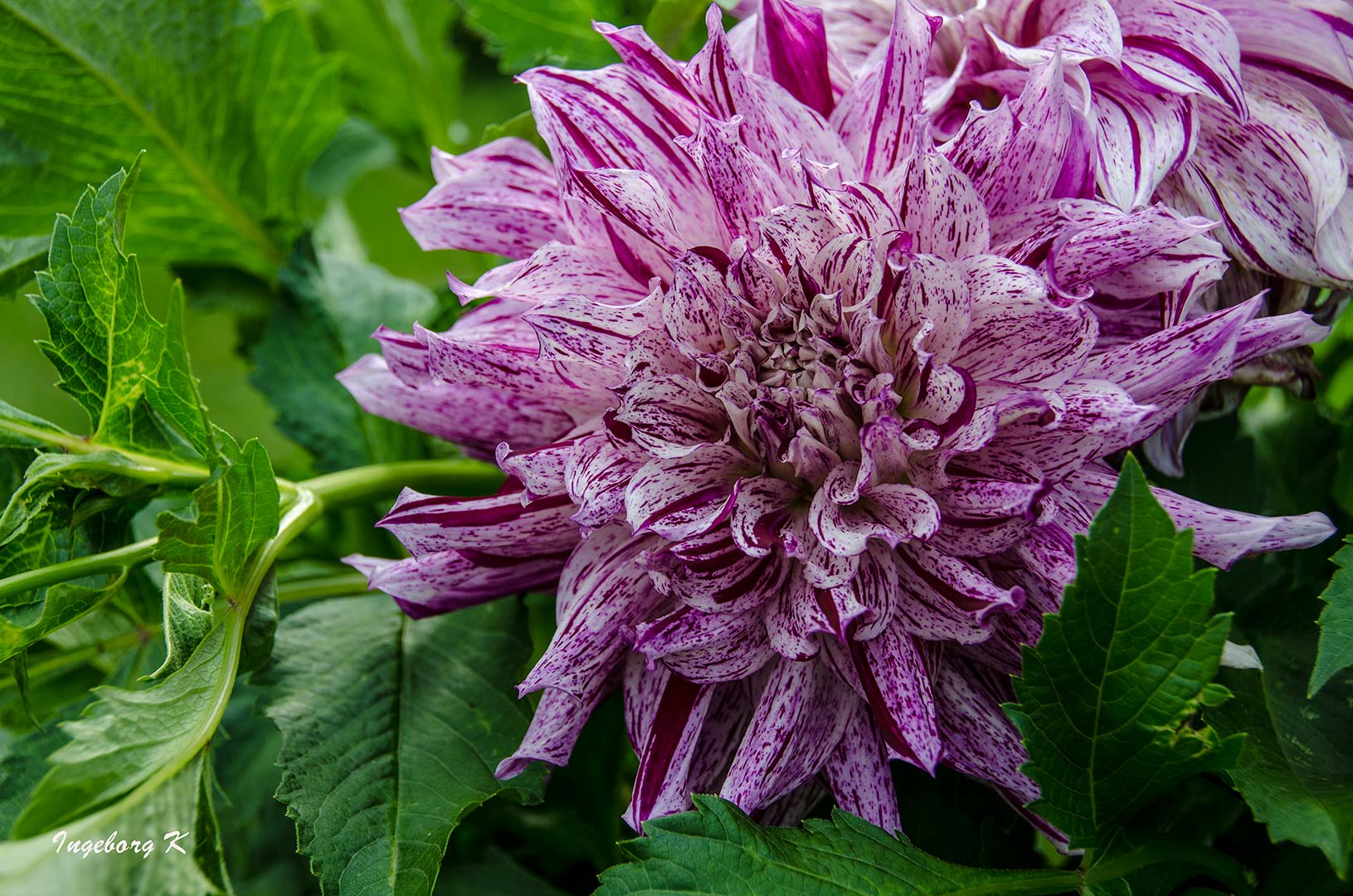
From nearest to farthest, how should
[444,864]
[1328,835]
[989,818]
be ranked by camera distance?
[1328,835] → [989,818] → [444,864]

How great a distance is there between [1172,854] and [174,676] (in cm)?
42

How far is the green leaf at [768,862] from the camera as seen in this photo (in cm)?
42

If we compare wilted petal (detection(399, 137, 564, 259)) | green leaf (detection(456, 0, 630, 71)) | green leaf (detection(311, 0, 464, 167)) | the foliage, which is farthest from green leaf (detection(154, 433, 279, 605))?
green leaf (detection(311, 0, 464, 167))

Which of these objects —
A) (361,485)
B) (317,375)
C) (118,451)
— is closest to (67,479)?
(118,451)

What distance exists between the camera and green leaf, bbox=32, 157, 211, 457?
478mm

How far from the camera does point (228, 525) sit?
0.47 metres

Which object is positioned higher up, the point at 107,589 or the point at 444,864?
the point at 107,589

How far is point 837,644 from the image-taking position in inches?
18.1

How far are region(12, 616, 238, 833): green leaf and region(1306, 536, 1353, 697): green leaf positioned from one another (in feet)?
1.37

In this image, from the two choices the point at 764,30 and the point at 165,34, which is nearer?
the point at 764,30

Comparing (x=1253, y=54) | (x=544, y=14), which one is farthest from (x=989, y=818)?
(x=544, y=14)

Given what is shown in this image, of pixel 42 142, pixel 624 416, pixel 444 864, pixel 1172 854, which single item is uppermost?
pixel 42 142

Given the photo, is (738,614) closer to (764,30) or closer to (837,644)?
(837,644)

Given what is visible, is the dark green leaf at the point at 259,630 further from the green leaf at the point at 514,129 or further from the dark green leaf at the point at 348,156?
the dark green leaf at the point at 348,156
